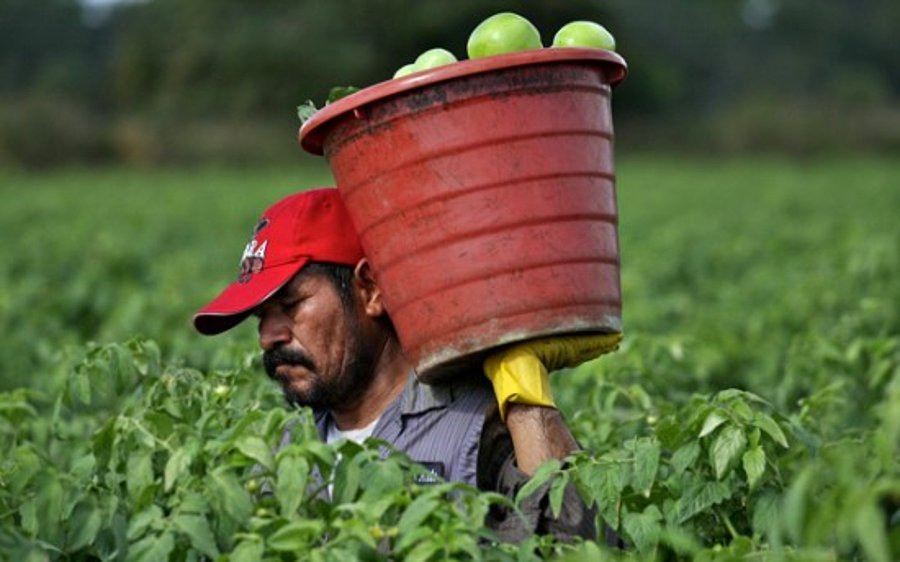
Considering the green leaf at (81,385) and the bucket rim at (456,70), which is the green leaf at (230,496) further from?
the green leaf at (81,385)

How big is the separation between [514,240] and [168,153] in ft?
121

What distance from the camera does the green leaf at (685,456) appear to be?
3373 millimetres

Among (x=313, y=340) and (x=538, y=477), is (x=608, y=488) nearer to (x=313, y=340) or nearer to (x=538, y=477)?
(x=538, y=477)

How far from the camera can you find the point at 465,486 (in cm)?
289

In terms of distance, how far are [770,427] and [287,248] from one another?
1.16 meters

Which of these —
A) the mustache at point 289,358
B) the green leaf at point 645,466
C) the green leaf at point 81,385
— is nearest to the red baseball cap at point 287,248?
the mustache at point 289,358

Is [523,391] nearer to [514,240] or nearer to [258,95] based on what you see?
[514,240]

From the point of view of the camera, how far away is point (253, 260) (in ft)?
12.3

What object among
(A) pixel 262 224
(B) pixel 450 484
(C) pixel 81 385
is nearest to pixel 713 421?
(B) pixel 450 484

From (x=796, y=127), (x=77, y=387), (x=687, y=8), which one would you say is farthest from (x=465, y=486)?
(x=687, y=8)

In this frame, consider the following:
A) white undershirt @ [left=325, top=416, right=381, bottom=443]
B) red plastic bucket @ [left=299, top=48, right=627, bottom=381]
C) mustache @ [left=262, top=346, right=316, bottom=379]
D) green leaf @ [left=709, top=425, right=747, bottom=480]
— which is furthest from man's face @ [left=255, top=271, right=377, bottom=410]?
green leaf @ [left=709, top=425, right=747, bottom=480]

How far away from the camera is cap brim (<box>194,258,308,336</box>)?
362 cm

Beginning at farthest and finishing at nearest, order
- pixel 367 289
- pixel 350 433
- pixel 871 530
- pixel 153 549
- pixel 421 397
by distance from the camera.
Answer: pixel 350 433
pixel 367 289
pixel 421 397
pixel 153 549
pixel 871 530

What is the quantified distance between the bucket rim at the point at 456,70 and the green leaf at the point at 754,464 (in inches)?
34.9
